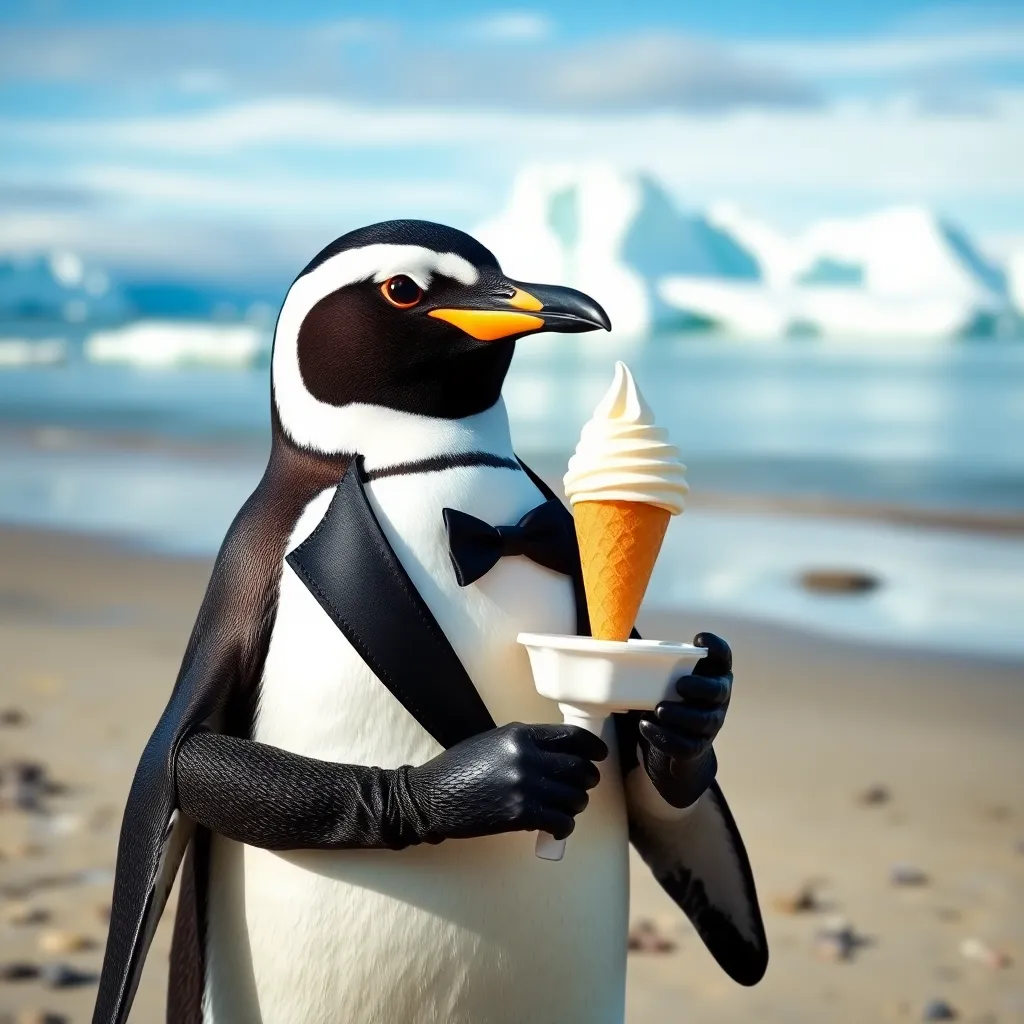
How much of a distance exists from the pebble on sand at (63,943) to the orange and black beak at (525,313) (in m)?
2.39

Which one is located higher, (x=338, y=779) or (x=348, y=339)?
(x=348, y=339)

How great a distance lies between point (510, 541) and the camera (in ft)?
6.65

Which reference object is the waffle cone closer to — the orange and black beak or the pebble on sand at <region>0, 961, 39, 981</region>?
the orange and black beak

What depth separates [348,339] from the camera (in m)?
2.03

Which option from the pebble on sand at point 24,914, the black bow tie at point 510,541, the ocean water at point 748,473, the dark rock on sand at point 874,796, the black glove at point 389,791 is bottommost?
the ocean water at point 748,473

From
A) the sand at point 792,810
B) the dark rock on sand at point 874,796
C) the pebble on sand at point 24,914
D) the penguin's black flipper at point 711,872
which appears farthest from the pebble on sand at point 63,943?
the dark rock on sand at point 874,796

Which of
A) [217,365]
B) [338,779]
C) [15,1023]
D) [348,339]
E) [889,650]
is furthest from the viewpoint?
[217,365]

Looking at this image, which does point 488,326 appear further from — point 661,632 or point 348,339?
point 661,632

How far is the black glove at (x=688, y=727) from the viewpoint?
6.12 feet

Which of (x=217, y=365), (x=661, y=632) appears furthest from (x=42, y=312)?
(x=661, y=632)

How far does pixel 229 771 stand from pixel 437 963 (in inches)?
14.8

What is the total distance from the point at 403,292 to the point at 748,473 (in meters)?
13.3

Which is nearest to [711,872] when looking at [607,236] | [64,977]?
[64,977]

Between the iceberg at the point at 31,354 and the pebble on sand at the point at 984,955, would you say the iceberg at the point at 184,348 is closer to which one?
the iceberg at the point at 31,354
